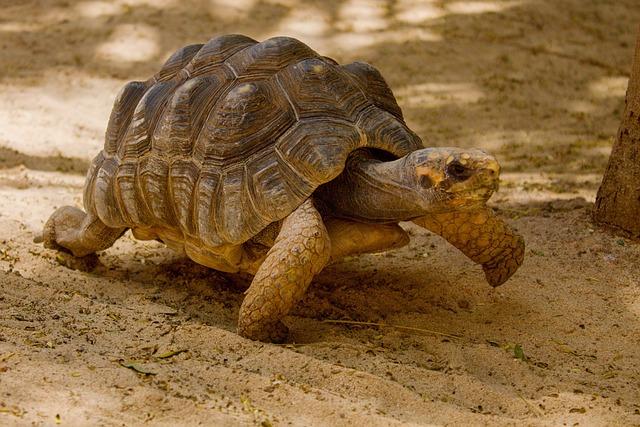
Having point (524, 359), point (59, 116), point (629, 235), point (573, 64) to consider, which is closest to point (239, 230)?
point (524, 359)

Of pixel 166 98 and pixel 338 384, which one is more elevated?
pixel 166 98

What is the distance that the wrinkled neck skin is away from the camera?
3.27 metres

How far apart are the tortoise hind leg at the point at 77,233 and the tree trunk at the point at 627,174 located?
8.92 ft

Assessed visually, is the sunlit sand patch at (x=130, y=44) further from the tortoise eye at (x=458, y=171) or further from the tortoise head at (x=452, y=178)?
the tortoise eye at (x=458, y=171)

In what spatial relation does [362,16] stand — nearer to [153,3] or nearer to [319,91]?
[153,3]

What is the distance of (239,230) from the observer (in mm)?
3426

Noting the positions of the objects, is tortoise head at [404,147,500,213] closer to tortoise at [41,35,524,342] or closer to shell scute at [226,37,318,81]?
tortoise at [41,35,524,342]

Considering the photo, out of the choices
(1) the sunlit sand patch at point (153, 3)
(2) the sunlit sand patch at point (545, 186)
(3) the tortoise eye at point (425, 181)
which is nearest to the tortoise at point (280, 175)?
(3) the tortoise eye at point (425, 181)

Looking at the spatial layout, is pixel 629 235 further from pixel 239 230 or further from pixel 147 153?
pixel 147 153

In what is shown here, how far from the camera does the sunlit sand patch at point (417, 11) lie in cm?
912

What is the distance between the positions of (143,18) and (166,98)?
5395 mm

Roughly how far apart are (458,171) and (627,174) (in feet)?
6.06

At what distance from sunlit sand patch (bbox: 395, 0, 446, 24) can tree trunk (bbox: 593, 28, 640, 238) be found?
491 centimetres

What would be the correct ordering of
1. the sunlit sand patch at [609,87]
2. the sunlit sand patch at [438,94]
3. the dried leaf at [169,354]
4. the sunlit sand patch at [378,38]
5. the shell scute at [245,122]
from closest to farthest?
the dried leaf at [169,354], the shell scute at [245,122], the sunlit sand patch at [438,94], the sunlit sand patch at [609,87], the sunlit sand patch at [378,38]
